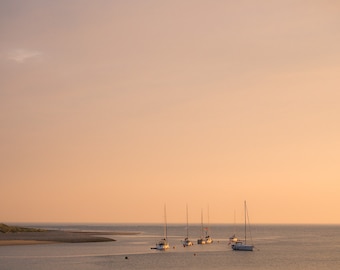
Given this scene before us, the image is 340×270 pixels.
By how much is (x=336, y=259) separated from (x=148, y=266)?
3482cm

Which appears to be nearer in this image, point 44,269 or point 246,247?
point 44,269


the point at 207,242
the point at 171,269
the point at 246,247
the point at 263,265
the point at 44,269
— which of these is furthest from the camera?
the point at 207,242

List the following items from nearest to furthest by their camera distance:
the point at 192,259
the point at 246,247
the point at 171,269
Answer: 1. the point at 171,269
2. the point at 192,259
3. the point at 246,247

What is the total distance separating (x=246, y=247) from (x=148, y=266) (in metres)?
36.5

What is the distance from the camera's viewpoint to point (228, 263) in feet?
283

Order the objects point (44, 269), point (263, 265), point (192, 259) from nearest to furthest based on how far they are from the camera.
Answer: point (44, 269)
point (263, 265)
point (192, 259)

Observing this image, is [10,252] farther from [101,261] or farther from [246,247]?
[246,247]

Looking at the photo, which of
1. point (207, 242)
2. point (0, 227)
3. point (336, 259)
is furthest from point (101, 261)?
point (0, 227)

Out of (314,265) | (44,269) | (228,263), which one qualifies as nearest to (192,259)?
(228,263)

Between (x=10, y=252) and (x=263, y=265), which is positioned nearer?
(x=263, y=265)

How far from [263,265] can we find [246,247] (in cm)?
2780

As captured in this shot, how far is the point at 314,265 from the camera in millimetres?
84312

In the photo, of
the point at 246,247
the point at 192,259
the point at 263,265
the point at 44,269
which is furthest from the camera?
the point at 246,247

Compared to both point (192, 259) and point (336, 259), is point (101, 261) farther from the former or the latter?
point (336, 259)
